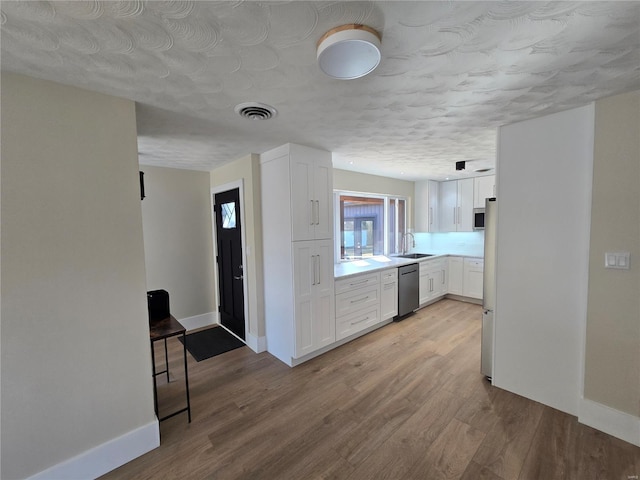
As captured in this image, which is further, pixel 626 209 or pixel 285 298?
pixel 285 298

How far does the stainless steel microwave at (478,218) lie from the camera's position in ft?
15.6

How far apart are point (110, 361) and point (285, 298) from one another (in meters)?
1.55

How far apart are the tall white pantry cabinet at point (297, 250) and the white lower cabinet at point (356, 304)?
0.14 m

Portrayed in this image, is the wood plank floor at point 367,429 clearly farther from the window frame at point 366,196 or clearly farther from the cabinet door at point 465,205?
the cabinet door at point 465,205

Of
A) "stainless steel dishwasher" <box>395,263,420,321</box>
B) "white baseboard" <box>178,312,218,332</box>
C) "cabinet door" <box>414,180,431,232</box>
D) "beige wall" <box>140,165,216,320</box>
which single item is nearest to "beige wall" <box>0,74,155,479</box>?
"beige wall" <box>140,165,216,320</box>

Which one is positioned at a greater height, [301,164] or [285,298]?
[301,164]

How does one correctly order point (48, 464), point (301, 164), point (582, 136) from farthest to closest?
1. point (301, 164)
2. point (582, 136)
3. point (48, 464)

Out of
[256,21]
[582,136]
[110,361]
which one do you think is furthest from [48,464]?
[582,136]

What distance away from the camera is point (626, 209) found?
179cm

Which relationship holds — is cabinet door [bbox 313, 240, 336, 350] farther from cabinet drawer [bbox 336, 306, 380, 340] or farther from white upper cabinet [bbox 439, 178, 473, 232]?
white upper cabinet [bbox 439, 178, 473, 232]

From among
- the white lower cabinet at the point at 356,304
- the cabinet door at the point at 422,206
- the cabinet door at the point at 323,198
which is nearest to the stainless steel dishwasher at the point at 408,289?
the white lower cabinet at the point at 356,304

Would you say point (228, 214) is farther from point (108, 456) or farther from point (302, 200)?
point (108, 456)

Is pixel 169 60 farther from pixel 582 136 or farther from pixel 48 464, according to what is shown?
pixel 582 136

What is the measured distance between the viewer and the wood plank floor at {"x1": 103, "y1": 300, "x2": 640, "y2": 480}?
5.43 feet
